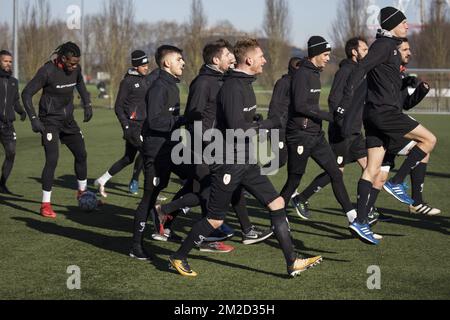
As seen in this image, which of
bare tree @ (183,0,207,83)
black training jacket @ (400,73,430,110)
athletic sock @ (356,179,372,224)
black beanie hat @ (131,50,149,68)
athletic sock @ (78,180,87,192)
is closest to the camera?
athletic sock @ (356,179,372,224)

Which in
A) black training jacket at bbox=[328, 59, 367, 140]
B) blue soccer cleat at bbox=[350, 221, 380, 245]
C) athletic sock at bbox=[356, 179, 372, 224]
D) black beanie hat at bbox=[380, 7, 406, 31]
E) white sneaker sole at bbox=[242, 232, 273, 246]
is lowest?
white sneaker sole at bbox=[242, 232, 273, 246]

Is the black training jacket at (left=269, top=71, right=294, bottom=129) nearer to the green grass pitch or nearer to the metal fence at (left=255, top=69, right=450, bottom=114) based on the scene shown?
the green grass pitch

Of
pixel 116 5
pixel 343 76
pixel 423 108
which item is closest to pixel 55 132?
pixel 343 76

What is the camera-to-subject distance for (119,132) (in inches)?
1093

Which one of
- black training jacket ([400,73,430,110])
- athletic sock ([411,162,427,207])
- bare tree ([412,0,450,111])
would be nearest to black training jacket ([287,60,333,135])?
black training jacket ([400,73,430,110])

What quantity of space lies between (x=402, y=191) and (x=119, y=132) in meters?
18.2

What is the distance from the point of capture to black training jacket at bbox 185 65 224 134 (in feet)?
26.5

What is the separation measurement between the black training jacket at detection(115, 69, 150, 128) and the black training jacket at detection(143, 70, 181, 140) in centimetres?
394

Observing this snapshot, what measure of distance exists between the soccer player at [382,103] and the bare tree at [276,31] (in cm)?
4853

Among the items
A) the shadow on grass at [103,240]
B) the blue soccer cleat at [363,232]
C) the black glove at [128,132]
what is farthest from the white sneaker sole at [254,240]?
the black glove at [128,132]

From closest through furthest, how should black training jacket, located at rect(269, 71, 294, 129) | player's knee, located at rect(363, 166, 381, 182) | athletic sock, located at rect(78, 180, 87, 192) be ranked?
player's knee, located at rect(363, 166, 381, 182) → black training jacket, located at rect(269, 71, 294, 129) → athletic sock, located at rect(78, 180, 87, 192)

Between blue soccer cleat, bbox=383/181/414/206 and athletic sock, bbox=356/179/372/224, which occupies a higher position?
athletic sock, bbox=356/179/372/224

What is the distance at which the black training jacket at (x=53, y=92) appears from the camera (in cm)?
1019

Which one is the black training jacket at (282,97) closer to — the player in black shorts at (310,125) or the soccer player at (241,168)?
the player in black shorts at (310,125)
